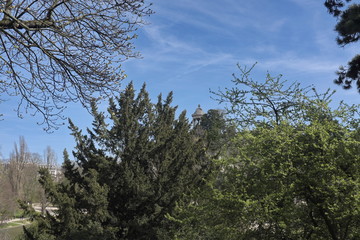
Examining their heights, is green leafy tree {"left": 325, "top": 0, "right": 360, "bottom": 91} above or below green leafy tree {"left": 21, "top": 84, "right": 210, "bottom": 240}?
above

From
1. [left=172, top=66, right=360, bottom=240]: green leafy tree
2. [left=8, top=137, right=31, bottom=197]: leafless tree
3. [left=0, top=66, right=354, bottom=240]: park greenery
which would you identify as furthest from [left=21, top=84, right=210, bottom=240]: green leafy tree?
[left=8, top=137, right=31, bottom=197]: leafless tree

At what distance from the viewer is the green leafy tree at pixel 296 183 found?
480cm

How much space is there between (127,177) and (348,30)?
8.39 meters

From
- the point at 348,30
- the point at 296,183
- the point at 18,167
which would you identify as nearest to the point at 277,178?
the point at 296,183

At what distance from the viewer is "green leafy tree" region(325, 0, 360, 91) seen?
985cm

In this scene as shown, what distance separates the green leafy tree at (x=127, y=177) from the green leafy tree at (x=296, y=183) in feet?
17.5

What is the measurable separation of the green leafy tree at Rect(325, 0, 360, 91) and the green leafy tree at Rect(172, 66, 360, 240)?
5487 mm

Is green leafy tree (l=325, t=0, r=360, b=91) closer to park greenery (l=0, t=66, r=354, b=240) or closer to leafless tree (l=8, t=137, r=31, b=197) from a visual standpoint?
park greenery (l=0, t=66, r=354, b=240)

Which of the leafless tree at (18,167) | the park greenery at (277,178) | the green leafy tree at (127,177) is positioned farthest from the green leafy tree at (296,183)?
the leafless tree at (18,167)

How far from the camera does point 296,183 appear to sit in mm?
5012

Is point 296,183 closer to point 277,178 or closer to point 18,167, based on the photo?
point 277,178

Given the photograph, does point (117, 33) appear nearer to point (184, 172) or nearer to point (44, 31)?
point (44, 31)

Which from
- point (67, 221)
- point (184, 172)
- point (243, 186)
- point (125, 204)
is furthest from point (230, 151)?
point (67, 221)

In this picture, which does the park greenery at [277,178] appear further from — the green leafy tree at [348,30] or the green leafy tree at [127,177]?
the green leafy tree at [348,30]
